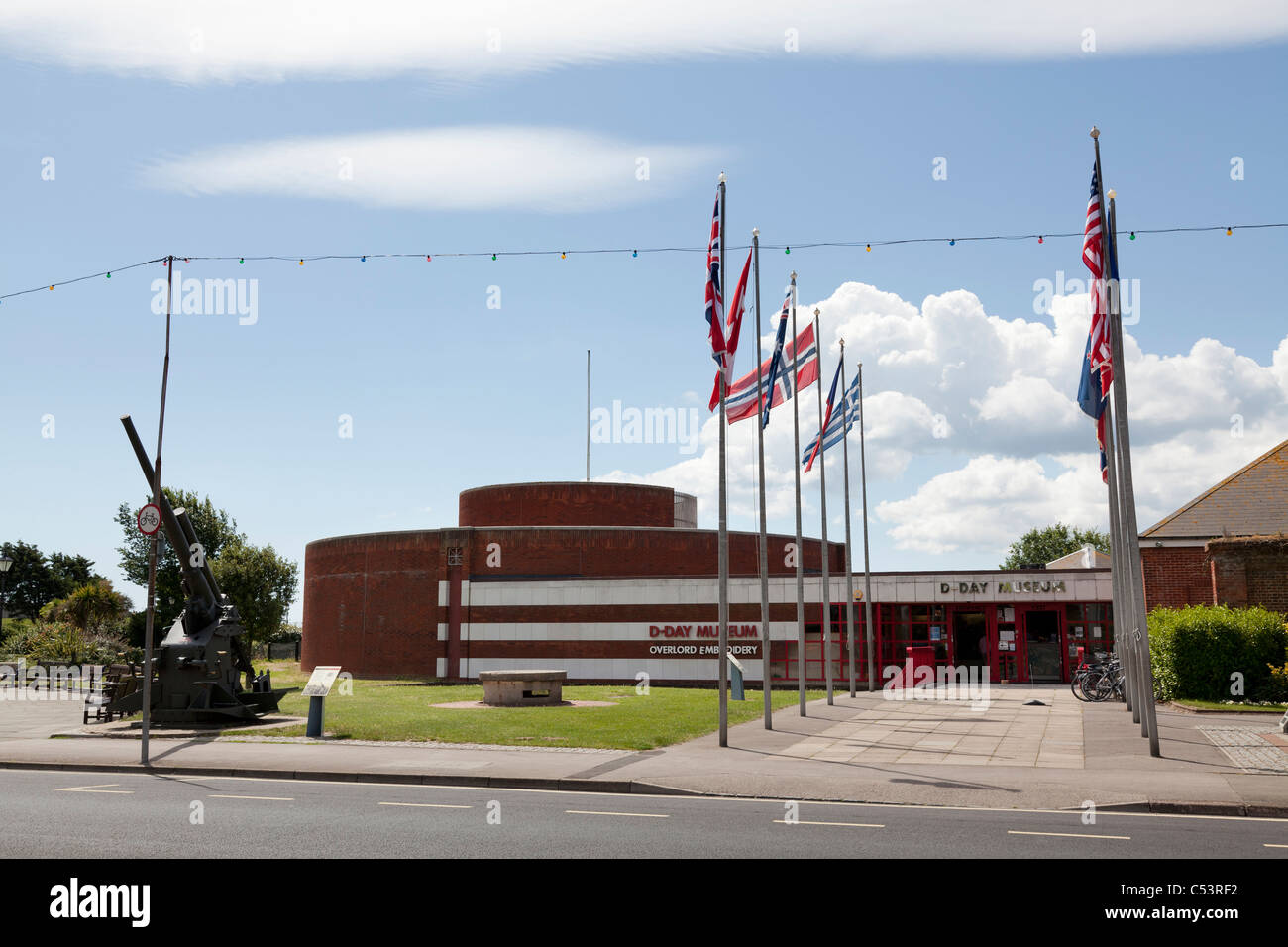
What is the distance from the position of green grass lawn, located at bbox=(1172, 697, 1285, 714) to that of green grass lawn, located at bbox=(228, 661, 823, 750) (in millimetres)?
9873

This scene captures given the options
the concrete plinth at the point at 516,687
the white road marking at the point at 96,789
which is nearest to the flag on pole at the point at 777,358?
the concrete plinth at the point at 516,687

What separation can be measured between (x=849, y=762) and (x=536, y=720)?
905 cm

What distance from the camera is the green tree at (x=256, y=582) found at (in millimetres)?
74500

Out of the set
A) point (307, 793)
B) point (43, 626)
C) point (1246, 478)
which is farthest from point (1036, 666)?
point (43, 626)

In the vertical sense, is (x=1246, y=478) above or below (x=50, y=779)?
above

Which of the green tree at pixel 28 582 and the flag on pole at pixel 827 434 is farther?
the green tree at pixel 28 582

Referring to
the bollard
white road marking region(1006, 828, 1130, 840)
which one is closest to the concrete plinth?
the bollard

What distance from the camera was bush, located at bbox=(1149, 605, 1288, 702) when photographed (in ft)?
78.9

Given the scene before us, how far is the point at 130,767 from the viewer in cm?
1689

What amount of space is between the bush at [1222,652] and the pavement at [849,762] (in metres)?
1.97

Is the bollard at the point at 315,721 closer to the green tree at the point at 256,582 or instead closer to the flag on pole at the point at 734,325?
the flag on pole at the point at 734,325
